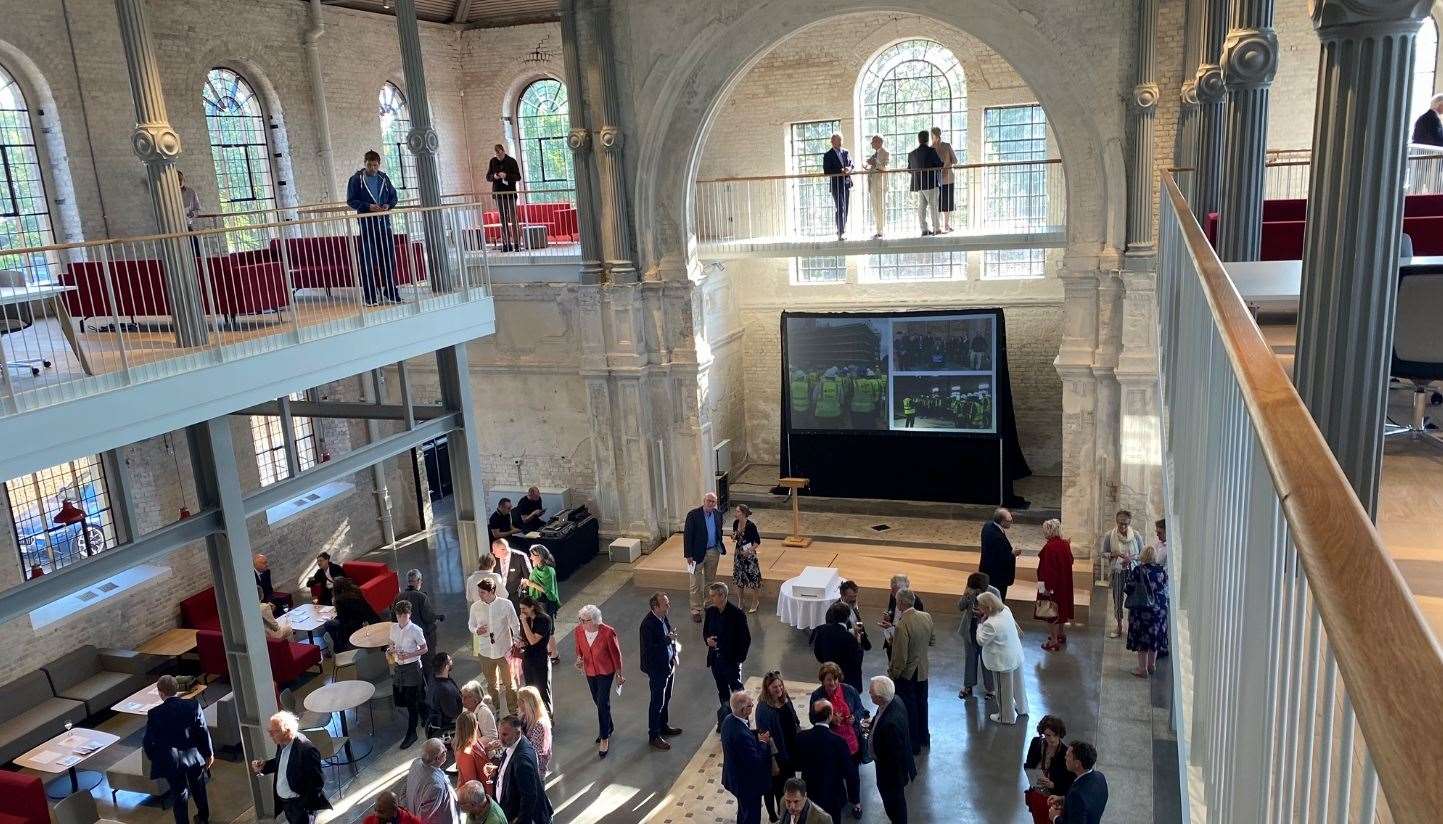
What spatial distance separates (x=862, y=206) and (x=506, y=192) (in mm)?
5786

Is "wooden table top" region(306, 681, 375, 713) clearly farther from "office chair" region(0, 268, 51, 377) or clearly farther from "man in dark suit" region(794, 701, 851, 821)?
"man in dark suit" region(794, 701, 851, 821)

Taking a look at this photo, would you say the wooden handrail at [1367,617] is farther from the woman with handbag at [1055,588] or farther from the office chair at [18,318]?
the woman with handbag at [1055,588]

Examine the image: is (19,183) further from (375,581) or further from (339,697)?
(339,697)

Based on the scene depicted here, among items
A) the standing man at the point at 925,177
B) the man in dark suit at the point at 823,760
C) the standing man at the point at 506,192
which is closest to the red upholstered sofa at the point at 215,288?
the man in dark suit at the point at 823,760

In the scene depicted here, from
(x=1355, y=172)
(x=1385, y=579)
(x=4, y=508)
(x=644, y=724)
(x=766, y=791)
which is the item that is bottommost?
(x=644, y=724)

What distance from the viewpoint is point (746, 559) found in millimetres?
12906

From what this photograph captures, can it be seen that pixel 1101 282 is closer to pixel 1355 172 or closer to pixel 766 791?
pixel 766 791

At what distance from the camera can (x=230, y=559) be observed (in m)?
8.77

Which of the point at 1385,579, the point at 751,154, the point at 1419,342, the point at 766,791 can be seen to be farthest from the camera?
the point at 751,154

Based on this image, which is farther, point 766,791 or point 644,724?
point 644,724

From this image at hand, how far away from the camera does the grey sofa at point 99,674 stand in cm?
1199

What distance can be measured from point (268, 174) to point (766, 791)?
12.8 meters

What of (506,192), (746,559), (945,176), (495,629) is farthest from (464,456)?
(945,176)

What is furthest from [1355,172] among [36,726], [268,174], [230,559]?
[268,174]
